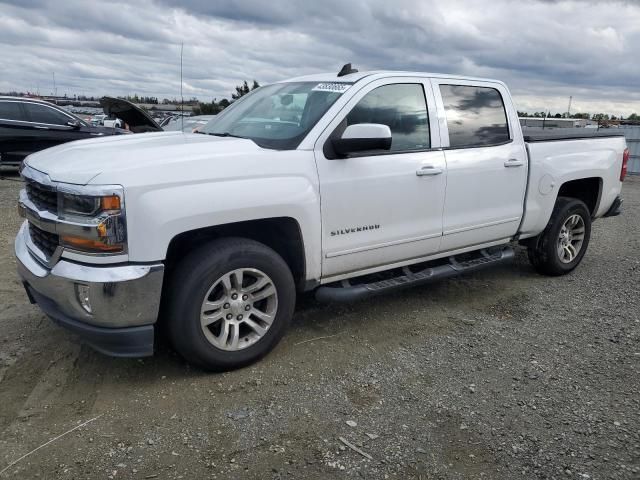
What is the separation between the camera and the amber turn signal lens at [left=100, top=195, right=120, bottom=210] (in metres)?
2.92

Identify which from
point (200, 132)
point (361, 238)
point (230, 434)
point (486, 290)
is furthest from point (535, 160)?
point (230, 434)

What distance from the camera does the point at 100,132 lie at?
12.8 meters

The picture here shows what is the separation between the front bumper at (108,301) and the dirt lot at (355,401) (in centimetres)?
40

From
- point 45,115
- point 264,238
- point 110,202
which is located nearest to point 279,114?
point 264,238

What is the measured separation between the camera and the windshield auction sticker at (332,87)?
4047 millimetres

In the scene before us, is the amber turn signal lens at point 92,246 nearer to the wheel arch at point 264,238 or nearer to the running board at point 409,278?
the wheel arch at point 264,238

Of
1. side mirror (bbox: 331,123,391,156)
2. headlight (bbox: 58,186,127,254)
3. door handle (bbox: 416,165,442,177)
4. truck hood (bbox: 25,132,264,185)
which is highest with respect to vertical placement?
side mirror (bbox: 331,123,391,156)

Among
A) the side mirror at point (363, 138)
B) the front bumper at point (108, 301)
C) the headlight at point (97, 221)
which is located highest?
the side mirror at point (363, 138)

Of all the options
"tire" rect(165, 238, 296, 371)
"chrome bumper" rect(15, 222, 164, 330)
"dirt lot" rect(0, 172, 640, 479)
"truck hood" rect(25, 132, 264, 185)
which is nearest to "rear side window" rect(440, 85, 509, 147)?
"dirt lot" rect(0, 172, 640, 479)

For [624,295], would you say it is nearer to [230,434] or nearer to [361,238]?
[361,238]

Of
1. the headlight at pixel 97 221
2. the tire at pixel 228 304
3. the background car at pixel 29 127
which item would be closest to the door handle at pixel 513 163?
the tire at pixel 228 304

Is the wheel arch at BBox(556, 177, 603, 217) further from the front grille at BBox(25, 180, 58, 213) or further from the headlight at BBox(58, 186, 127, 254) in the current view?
the front grille at BBox(25, 180, 58, 213)

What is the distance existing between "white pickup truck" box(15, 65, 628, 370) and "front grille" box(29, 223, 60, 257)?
0.06ft

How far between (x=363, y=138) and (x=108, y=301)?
1.86m
